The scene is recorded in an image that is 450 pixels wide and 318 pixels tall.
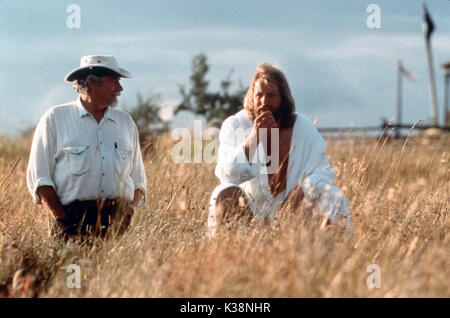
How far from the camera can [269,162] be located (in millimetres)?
4219

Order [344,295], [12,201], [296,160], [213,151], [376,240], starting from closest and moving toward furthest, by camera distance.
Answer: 1. [344,295]
2. [376,240]
3. [296,160]
4. [12,201]
5. [213,151]

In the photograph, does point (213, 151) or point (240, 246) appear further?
point (213, 151)

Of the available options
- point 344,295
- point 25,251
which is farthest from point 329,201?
point 25,251

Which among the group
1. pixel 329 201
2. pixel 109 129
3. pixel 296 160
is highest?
pixel 109 129

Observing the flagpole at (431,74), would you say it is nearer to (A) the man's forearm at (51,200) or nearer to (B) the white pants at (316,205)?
(B) the white pants at (316,205)

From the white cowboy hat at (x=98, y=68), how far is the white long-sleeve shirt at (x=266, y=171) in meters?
0.96

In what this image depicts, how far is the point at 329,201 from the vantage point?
3.91 meters

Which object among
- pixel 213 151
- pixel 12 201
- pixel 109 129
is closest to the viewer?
pixel 109 129

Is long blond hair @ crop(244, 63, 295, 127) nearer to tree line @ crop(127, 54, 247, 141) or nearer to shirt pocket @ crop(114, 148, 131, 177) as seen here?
shirt pocket @ crop(114, 148, 131, 177)

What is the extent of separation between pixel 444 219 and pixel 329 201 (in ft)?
3.58

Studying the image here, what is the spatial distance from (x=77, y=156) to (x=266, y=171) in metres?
1.43

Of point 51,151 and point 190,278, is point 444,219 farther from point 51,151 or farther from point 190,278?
point 51,151

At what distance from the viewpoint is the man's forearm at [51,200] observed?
3641 mm

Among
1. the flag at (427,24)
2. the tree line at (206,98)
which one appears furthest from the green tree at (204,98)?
the flag at (427,24)
